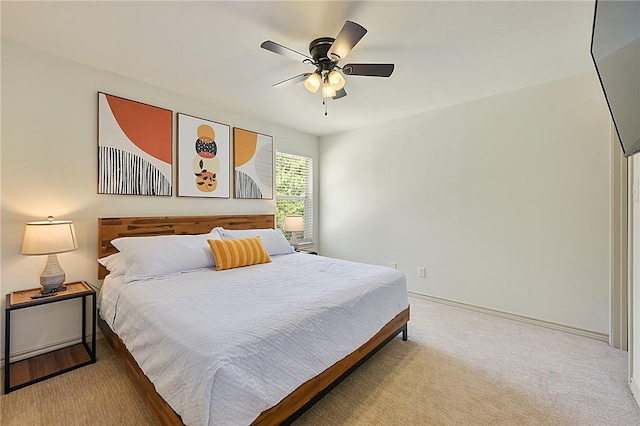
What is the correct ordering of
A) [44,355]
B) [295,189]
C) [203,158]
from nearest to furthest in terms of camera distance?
1. [44,355]
2. [203,158]
3. [295,189]

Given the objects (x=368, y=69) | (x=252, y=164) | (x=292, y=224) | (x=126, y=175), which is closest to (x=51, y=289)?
(x=126, y=175)


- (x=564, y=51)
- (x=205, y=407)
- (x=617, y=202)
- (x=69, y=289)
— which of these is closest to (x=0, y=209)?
(x=69, y=289)

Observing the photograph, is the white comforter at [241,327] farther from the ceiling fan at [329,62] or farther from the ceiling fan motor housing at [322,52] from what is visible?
the ceiling fan motor housing at [322,52]

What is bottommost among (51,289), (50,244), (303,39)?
(51,289)

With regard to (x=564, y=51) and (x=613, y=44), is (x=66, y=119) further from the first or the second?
(x=564, y=51)

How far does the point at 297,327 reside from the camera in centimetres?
146

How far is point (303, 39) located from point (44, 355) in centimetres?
328

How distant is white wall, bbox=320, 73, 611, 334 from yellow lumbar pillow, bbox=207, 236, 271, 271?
201 cm

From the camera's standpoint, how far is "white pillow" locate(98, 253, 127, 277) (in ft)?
7.43

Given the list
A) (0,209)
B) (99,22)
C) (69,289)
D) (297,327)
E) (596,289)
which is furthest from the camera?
(596,289)

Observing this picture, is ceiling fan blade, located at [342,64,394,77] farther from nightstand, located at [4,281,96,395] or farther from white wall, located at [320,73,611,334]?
nightstand, located at [4,281,96,395]

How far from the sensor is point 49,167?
228 centimetres

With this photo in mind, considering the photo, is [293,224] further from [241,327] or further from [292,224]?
[241,327]

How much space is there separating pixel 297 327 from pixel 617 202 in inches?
117
